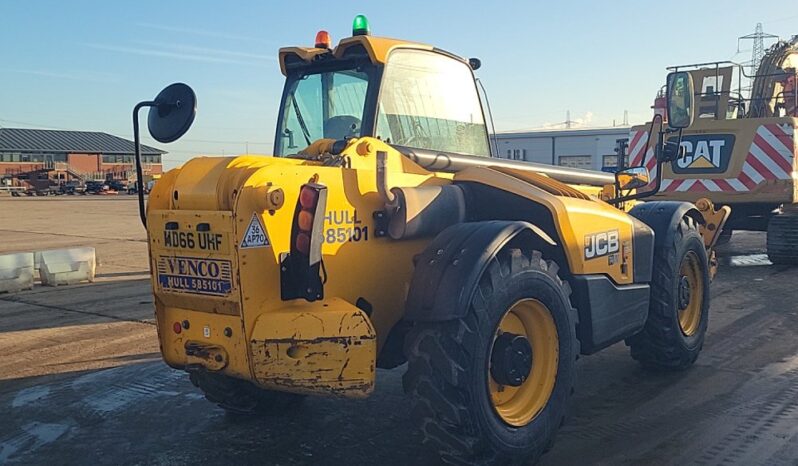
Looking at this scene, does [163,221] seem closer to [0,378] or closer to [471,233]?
[471,233]

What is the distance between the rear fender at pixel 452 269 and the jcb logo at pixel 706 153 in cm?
798

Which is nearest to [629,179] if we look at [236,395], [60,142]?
[236,395]

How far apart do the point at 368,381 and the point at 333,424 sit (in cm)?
124

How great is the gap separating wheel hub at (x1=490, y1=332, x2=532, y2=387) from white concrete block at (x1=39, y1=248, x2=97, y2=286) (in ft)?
26.9

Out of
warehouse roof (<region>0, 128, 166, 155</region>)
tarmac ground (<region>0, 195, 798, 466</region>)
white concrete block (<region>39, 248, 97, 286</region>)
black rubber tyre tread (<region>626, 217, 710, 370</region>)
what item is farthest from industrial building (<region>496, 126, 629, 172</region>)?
warehouse roof (<region>0, 128, 166, 155</region>)

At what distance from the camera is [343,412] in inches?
179

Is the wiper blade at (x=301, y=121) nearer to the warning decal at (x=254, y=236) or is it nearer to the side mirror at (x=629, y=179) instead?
the warning decal at (x=254, y=236)

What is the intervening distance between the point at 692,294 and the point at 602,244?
1.85 m

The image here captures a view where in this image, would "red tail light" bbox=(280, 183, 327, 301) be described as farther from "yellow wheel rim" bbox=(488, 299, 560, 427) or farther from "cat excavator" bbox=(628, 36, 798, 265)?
"cat excavator" bbox=(628, 36, 798, 265)

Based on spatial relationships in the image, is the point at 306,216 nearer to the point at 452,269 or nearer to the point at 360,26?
the point at 452,269

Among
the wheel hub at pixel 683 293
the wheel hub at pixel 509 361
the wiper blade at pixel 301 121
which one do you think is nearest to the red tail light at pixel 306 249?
the wheel hub at pixel 509 361

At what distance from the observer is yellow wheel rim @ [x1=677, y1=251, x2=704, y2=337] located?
564cm

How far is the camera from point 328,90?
14.3ft

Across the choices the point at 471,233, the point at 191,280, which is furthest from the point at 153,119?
the point at 471,233
